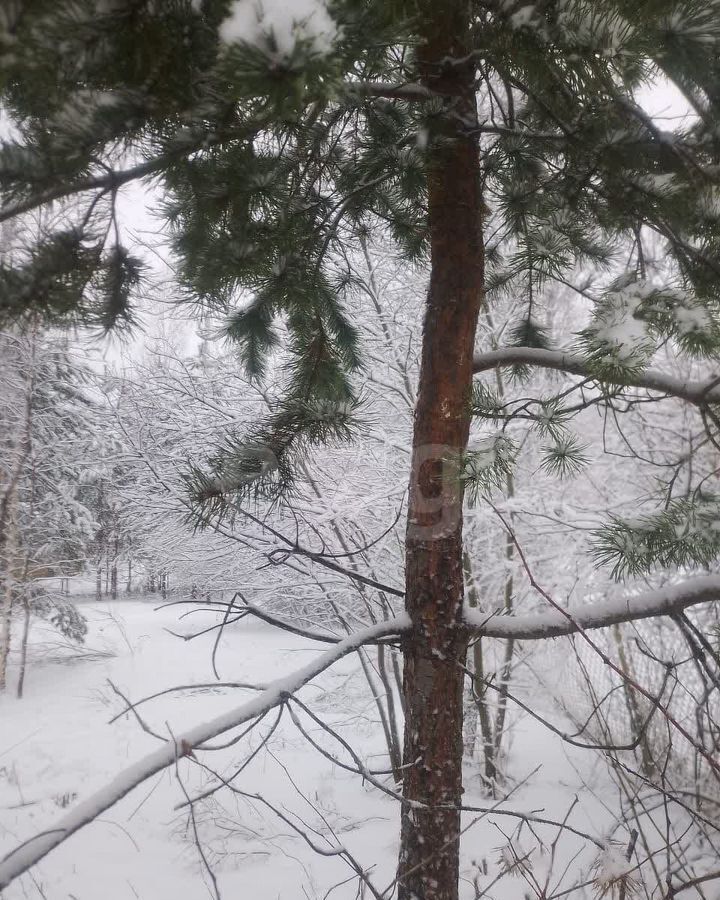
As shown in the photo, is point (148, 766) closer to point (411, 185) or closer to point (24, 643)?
point (411, 185)

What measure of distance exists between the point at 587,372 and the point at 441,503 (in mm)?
511

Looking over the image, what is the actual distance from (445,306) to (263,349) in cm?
115

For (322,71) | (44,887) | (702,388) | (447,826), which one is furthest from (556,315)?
(44,887)

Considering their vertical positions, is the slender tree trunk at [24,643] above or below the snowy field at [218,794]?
above

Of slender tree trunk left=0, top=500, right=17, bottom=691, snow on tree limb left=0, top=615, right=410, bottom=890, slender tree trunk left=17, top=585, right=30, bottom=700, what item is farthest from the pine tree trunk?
slender tree trunk left=17, top=585, right=30, bottom=700

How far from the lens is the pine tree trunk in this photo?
1.50 m

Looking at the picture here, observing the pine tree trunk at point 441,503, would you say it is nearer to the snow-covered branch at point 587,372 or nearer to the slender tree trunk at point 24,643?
the snow-covered branch at point 587,372

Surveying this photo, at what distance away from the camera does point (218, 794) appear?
5.07 m

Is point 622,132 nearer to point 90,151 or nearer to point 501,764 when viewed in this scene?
point 90,151

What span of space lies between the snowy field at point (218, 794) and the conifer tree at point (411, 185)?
0.96 m

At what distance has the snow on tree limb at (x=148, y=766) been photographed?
953 millimetres

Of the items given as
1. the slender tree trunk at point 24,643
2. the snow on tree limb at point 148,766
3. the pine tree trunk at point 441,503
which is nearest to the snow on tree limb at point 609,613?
the pine tree trunk at point 441,503

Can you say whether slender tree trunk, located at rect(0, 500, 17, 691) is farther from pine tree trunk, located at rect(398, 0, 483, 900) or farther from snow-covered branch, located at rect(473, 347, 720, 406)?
snow-covered branch, located at rect(473, 347, 720, 406)

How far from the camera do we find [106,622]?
8508 mm
